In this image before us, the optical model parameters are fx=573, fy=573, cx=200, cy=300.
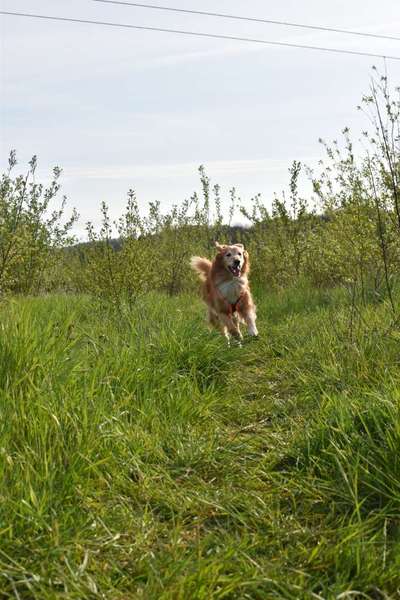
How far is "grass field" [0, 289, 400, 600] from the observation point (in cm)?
200

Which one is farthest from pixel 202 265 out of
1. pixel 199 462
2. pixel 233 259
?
pixel 199 462

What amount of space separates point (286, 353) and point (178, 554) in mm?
3595

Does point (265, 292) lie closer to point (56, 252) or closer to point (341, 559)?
point (56, 252)

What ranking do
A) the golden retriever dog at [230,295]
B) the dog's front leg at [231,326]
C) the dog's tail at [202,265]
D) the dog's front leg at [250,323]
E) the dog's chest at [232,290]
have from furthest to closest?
the dog's tail at [202,265] < the dog's chest at [232,290] < the golden retriever dog at [230,295] < the dog's front leg at [231,326] < the dog's front leg at [250,323]

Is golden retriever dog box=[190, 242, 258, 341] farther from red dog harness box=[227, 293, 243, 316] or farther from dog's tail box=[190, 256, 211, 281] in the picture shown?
dog's tail box=[190, 256, 211, 281]

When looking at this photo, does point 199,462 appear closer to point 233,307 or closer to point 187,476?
point 187,476

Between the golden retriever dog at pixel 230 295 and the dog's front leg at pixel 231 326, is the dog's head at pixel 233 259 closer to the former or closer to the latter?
the golden retriever dog at pixel 230 295

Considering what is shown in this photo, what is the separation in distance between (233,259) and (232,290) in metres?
0.40

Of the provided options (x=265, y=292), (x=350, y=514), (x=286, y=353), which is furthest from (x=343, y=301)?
(x=350, y=514)

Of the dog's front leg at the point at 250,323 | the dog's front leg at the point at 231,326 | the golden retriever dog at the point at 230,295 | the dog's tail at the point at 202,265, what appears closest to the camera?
the dog's front leg at the point at 250,323

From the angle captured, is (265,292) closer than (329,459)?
No

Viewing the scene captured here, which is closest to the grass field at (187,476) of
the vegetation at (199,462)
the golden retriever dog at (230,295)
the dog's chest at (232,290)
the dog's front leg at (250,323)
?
the vegetation at (199,462)

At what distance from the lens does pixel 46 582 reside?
6.19 feet

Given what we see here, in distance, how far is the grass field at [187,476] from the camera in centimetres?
200
